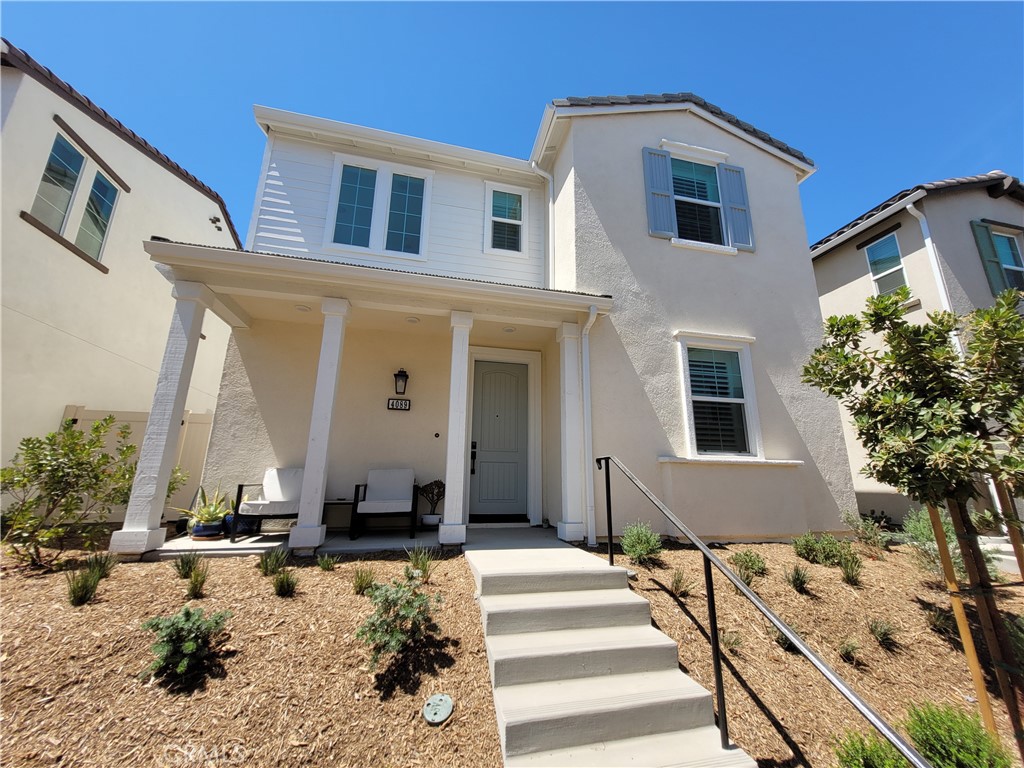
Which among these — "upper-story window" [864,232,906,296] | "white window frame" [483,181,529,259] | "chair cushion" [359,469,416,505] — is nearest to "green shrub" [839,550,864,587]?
"chair cushion" [359,469,416,505]

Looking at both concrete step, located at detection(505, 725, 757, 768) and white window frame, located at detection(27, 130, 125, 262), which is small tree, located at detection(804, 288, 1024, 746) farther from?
white window frame, located at detection(27, 130, 125, 262)

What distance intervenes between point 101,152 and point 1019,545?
1415 cm

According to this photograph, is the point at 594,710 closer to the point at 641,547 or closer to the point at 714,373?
the point at 641,547

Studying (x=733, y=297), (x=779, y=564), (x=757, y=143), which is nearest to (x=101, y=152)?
(x=733, y=297)

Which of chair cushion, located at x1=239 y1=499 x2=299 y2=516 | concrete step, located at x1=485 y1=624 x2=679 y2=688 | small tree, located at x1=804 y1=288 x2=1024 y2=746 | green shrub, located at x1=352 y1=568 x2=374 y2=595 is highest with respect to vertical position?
small tree, located at x1=804 y1=288 x2=1024 y2=746

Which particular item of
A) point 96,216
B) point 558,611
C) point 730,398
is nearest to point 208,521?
point 558,611

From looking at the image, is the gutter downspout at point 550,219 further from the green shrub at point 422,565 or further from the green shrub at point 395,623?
the green shrub at point 395,623

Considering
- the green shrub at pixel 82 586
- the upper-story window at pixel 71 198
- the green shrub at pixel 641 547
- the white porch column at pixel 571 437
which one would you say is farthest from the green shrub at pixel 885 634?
the upper-story window at pixel 71 198

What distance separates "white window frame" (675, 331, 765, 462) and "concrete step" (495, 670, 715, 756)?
3.56 meters

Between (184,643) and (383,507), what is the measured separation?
2.71 m

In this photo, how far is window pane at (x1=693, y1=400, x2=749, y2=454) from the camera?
235 inches

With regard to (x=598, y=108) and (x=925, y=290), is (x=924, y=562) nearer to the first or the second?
(x=925, y=290)

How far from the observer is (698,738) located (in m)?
2.45

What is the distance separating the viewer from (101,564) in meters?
3.65
